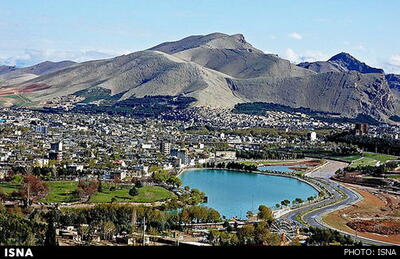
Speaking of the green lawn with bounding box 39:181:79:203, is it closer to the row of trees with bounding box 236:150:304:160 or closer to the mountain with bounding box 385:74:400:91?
the row of trees with bounding box 236:150:304:160

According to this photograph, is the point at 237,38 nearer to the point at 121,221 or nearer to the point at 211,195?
the point at 211,195

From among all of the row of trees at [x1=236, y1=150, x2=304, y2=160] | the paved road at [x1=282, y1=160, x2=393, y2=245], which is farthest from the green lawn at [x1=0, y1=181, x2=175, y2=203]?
the row of trees at [x1=236, y1=150, x2=304, y2=160]

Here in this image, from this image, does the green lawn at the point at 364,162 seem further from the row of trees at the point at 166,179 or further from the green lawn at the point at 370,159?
the row of trees at the point at 166,179

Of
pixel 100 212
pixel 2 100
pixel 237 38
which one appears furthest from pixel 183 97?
pixel 100 212

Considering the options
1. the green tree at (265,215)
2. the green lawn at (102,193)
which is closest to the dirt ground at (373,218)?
the green tree at (265,215)

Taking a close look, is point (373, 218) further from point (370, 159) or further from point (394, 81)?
point (394, 81)
